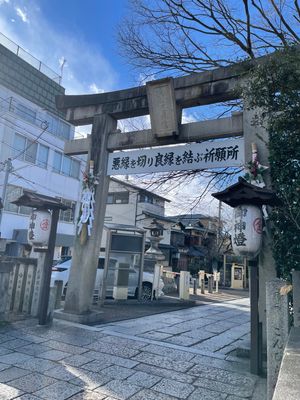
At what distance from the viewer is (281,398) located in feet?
6.47

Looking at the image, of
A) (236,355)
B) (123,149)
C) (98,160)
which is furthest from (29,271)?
(236,355)

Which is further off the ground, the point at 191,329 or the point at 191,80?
the point at 191,80

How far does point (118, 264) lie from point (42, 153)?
588 inches

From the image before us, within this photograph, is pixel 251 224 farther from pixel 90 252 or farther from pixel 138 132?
pixel 90 252

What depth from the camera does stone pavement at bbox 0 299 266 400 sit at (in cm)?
391

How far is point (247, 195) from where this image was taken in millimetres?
5000

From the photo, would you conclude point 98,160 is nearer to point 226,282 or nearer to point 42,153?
point 42,153

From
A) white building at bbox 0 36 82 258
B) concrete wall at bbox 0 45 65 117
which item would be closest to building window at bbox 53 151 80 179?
white building at bbox 0 36 82 258

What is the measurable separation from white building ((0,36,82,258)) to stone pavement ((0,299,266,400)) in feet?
49.7

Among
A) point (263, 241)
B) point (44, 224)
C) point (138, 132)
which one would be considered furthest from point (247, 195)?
point (44, 224)

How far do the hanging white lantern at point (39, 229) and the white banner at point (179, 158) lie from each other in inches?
76.6

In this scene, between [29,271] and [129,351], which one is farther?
[29,271]

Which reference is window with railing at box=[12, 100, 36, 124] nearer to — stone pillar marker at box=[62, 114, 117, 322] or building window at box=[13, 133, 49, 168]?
building window at box=[13, 133, 49, 168]

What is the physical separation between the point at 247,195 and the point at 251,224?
1.50 ft
